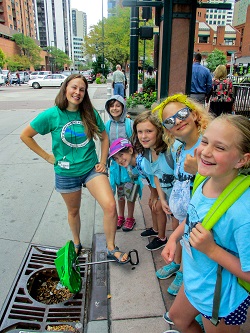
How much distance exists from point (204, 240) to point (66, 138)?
66.9 inches

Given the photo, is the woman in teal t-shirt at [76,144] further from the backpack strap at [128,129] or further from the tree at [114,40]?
the tree at [114,40]

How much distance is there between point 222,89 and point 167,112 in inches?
279

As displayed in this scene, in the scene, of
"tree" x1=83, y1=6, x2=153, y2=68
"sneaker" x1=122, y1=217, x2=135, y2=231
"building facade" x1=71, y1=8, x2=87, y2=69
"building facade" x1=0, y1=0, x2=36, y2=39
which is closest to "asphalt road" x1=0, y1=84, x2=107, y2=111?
"sneaker" x1=122, y1=217, x2=135, y2=231

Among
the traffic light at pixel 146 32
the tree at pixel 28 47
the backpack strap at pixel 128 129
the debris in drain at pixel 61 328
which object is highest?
the tree at pixel 28 47

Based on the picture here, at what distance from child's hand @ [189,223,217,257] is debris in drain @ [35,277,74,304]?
1741 millimetres

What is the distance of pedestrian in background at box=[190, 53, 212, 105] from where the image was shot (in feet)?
22.3

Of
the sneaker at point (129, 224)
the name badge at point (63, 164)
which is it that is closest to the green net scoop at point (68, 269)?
the name badge at point (63, 164)

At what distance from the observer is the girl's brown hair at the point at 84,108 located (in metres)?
2.64

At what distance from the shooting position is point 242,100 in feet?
29.0

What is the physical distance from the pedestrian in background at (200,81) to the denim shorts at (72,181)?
472cm

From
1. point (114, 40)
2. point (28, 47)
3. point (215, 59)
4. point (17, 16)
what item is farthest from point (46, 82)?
point (17, 16)

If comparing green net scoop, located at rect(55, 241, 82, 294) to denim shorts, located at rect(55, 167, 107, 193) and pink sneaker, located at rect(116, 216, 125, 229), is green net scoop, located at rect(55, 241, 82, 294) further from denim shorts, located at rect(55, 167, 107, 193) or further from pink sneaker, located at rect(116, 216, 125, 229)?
pink sneaker, located at rect(116, 216, 125, 229)

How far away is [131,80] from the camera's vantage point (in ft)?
34.0

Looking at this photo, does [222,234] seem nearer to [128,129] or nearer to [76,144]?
[76,144]
